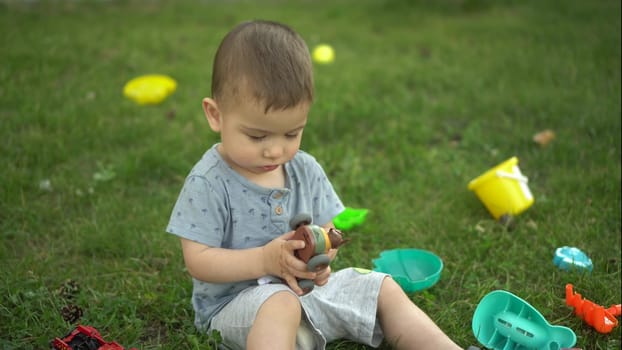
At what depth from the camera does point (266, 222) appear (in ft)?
6.66

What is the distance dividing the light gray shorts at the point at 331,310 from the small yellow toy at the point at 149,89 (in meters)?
2.38

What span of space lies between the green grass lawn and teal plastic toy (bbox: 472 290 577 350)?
9 cm

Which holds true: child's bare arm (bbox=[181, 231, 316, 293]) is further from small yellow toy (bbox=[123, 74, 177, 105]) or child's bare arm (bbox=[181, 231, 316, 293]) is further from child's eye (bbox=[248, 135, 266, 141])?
small yellow toy (bbox=[123, 74, 177, 105])

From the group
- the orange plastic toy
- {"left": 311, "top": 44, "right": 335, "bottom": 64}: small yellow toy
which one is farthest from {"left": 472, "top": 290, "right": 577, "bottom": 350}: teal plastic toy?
{"left": 311, "top": 44, "right": 335, "bottom": 64}: small yellow toy

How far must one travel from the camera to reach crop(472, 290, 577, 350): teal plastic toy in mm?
2045

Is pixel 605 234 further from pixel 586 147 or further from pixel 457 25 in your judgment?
pixel 457 25

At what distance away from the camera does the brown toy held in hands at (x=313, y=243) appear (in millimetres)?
1688

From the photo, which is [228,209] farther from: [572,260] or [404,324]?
[572,260]

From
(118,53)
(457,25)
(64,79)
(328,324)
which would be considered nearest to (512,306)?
(328,324)

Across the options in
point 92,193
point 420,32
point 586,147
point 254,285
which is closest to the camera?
point 254,285

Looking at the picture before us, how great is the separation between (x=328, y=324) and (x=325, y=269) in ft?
1.07

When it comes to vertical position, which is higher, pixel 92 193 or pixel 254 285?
pixel 254 285

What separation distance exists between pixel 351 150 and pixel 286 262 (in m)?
1.80

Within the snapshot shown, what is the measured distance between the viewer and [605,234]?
9.17 ft
